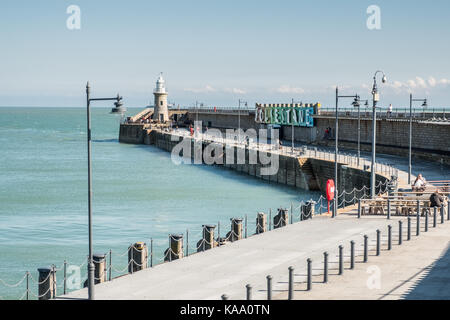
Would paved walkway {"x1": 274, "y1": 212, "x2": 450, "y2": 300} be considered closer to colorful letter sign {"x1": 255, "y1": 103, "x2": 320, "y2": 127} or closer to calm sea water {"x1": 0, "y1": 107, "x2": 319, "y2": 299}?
calm sea water {"x1": 0, "y1": 107, "x2": 319, "y2": 299}

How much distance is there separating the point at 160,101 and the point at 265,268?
11285 cm

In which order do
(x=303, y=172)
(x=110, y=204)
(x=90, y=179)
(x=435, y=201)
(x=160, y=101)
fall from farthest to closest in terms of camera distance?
(x=160, y=101), (x=303, y=172), (x=110, y=204), (x=435, y=201), (x=90, y=179)

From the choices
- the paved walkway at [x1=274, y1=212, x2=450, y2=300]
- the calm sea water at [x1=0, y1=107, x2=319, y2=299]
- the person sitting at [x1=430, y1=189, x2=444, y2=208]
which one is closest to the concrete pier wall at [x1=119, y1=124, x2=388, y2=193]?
the calm sea water at [x1=0, y1=107, x2=319, y2=299]

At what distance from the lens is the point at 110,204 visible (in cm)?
5038

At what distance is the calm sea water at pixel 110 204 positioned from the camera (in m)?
32.2

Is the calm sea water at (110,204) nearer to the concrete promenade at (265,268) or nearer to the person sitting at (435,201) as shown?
the concrete promenade at (265,268)

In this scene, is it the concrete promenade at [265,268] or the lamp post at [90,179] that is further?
the concrete promenade at [265,268]

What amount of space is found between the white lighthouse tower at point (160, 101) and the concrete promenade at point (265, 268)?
106 metres

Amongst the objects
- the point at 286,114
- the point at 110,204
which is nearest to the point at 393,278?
the point at 110,204

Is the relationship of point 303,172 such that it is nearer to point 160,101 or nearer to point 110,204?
point 110,204

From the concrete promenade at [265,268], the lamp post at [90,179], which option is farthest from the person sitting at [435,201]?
the lamp post at [90,179]
